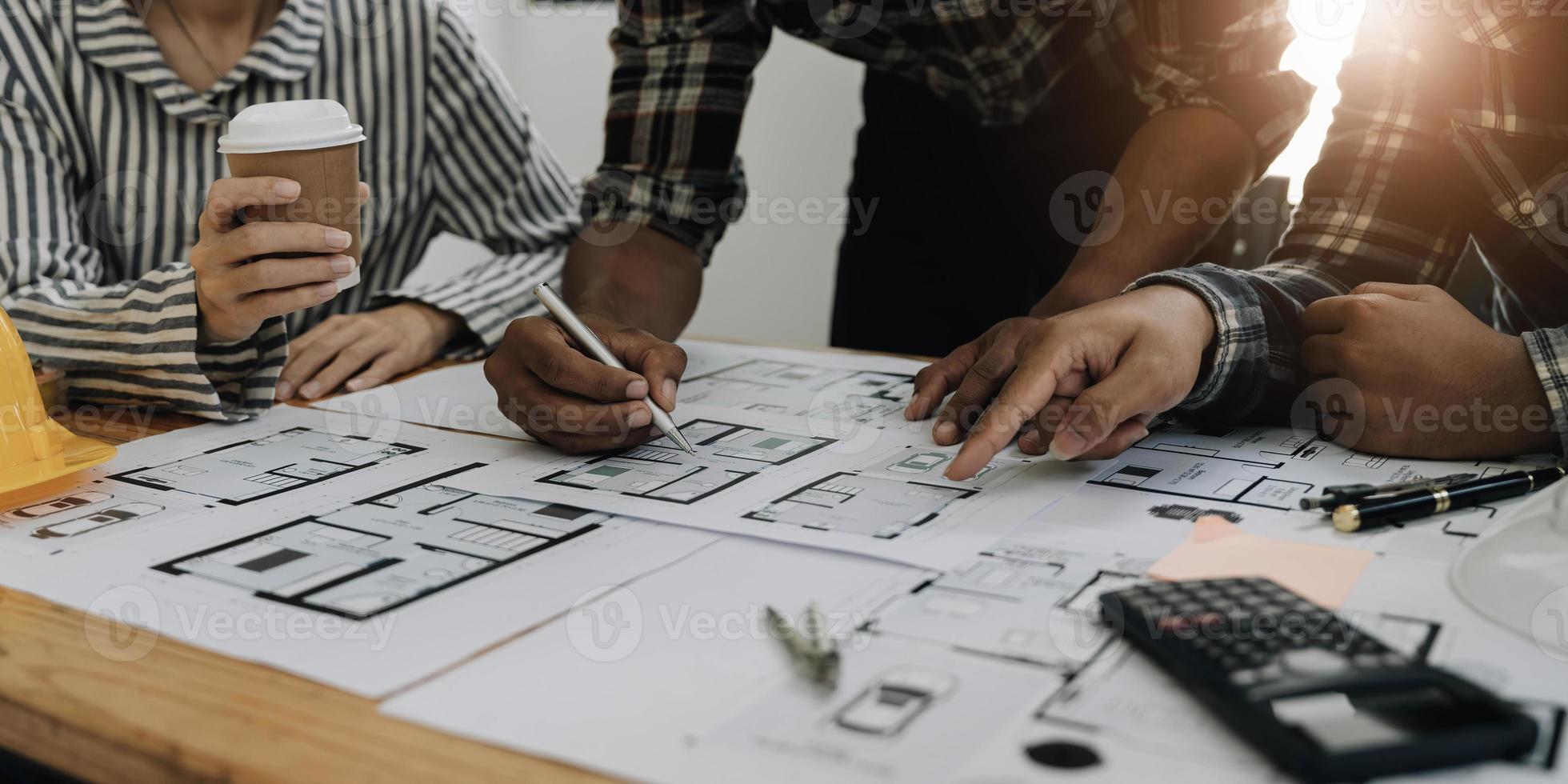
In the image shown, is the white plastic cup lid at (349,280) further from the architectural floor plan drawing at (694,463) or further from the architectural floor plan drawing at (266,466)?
the architectural floor plan drawing at (694,463)

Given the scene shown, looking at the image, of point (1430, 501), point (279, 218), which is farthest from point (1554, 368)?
point (279, 218)

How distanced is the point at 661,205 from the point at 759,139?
59.3 inches

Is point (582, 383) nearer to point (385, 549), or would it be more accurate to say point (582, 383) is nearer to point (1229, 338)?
point (385, 549)

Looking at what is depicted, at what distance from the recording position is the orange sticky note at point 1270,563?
0.58 m

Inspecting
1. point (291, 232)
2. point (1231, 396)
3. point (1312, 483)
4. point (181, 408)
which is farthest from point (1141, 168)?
point (181, 408)

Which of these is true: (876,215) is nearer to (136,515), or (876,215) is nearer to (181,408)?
(181,408)

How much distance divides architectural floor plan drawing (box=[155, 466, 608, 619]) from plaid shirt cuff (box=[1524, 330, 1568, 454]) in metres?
0.63

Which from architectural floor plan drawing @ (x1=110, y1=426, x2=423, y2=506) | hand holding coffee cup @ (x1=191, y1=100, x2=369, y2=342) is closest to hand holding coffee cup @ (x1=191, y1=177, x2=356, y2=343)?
hand holding coffee cup @ (x1=191, y1=100, x2=369, y2=342)

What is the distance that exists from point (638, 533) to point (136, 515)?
1.05 feet

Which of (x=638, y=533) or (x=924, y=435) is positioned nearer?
(x=638, y=533)

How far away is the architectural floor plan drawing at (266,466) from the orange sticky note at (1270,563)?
548 mm

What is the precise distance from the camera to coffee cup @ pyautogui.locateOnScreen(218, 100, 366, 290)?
32.2 inches

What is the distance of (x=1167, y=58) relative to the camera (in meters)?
1.15

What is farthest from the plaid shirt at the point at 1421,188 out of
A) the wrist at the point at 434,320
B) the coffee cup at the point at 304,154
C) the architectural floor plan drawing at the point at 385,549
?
the wrist at the point at 434,320
